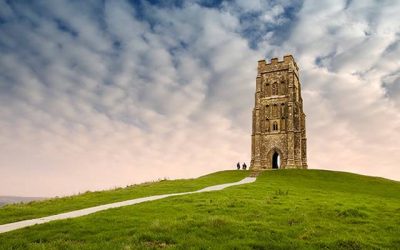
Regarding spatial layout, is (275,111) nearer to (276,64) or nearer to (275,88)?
(275,88)

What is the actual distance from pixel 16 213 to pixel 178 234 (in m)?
13.3

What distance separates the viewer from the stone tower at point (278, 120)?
2576 inches

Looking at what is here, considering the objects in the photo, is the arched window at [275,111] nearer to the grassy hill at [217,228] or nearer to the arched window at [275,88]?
the arched window at [275,88]

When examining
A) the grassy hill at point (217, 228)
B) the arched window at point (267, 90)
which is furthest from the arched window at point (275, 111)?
the grassy hill at point (217, 228)

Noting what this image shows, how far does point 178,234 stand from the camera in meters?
13.1

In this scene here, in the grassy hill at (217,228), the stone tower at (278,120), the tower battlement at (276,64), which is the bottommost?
the grassy hill at (217,228)

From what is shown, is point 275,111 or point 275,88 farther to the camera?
point 275,88

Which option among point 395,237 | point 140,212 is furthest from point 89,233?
point 395,237

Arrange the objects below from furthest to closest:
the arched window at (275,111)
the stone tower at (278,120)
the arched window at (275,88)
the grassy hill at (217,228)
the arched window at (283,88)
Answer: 1. the arched window at (275,88)
2. the arched window at (283,88)
3. the arched window at (275,111)
4. the stone tower at (278,120)
5. the grassy hill at (217,228)

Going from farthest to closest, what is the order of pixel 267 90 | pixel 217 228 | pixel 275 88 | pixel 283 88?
pixel 267 90, pixel 275 88, pixel 283 88, pixel 217 228

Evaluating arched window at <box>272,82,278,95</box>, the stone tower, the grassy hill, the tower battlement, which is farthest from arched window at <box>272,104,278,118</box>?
the grassy hill

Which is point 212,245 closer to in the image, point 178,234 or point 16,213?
point 178,234

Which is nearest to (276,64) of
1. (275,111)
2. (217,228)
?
(275,111)

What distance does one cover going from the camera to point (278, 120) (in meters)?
67.9
